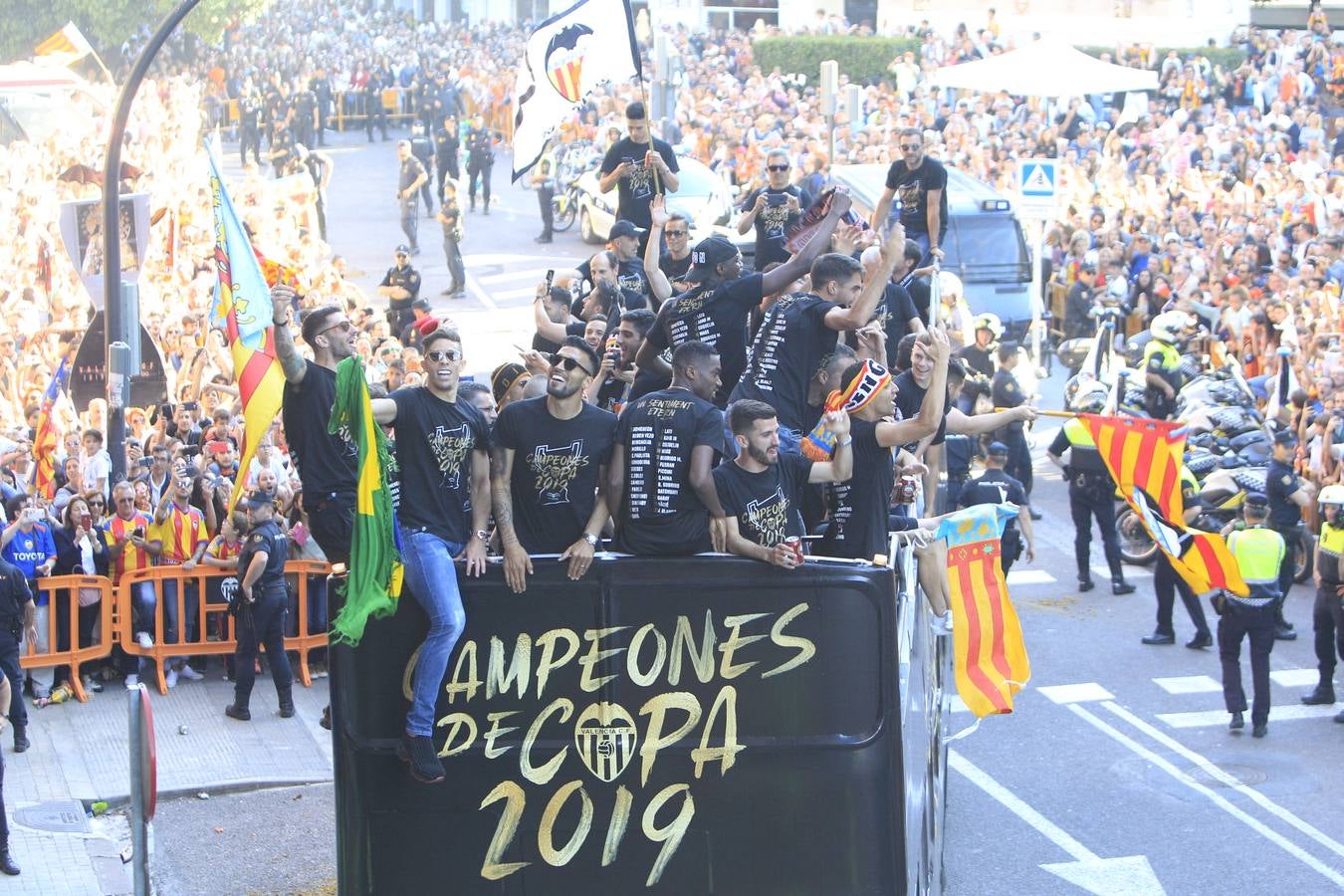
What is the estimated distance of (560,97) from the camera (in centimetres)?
1288

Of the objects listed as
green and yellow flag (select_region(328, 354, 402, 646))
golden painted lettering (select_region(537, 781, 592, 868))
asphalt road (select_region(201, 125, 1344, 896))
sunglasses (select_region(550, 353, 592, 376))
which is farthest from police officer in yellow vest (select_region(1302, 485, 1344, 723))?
green and yellow flag (select_region(328, 354, 402, 646))

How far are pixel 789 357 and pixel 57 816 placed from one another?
237 inches

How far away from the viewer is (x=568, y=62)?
12891 mm

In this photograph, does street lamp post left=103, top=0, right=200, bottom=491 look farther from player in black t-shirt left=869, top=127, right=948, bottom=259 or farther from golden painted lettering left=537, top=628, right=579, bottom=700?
golden painted lettering left=537, top=628, right=579, bottom=700

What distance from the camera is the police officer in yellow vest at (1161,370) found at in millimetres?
19234

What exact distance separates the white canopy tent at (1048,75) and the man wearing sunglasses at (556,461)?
23.0 meters

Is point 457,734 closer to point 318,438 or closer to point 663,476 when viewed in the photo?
point 663,476

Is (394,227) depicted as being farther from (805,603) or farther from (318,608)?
(805,603)

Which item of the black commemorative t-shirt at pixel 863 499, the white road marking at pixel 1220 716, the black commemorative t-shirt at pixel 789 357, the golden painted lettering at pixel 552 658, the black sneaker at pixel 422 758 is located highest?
the black commemorative t-shirt at pixel 789 357

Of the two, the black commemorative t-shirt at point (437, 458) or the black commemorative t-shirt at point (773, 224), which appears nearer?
the black commemorative t-shirt at point (437, 458)

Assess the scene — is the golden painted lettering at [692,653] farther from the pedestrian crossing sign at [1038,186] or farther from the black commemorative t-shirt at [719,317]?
the pedestrian crossing sign at [1038,186]

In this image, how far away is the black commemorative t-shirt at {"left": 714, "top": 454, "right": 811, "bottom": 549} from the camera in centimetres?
679

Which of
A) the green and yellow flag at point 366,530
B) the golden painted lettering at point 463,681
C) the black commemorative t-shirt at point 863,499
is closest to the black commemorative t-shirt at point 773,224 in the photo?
the black commemorative t-shirt at point 863,499

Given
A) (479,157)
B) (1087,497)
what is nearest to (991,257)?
(1087,497)
